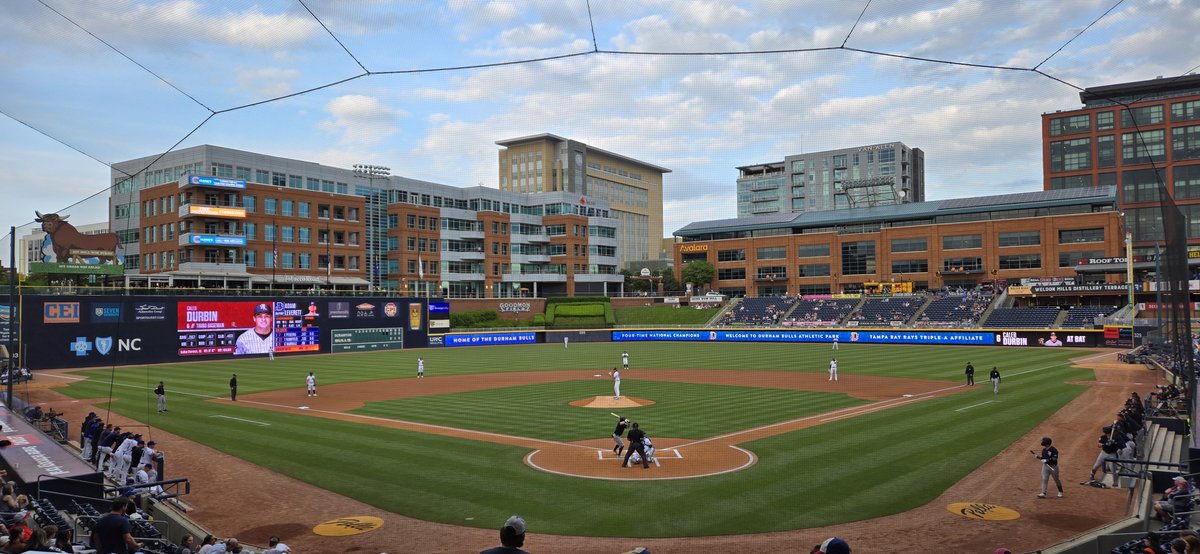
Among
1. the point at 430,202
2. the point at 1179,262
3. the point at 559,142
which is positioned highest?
the point at 430,202

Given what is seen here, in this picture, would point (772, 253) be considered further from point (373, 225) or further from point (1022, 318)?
point (373, 225)

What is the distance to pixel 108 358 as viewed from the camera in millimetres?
51312

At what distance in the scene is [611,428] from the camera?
25.5 metres

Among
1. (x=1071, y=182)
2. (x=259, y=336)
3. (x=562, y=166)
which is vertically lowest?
(x=259, y=336)

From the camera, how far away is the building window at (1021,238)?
269 feet

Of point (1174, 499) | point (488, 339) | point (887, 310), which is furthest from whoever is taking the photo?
point (488, 339)

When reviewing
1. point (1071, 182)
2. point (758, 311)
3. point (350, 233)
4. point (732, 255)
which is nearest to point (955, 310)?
point (758, 311)

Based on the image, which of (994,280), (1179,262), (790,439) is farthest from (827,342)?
(1179,262)

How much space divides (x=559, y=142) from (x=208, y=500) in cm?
1404

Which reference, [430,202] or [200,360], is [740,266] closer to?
[430,202]

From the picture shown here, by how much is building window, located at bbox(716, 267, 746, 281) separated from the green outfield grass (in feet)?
178

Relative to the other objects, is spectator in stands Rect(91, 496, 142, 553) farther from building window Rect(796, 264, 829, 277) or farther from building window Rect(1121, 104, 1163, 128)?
building window Rect(796, 264, 829, 277)

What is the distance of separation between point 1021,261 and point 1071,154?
26.6m

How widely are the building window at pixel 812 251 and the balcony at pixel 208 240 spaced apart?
224ft
